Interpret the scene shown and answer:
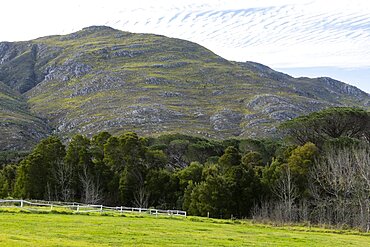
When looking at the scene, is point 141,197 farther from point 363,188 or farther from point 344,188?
point 363,188

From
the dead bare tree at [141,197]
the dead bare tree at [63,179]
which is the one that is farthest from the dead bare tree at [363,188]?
the dead bare tree at [63,179]

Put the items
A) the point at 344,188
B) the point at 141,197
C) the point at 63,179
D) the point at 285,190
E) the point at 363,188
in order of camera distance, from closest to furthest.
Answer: the point at 363,188 → the point at 344,188 → the point at 285,190 → the point at 141,197 → the point at 63,179

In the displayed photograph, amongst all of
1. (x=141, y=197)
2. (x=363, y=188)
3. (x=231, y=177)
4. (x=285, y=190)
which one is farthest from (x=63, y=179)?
(x=363, y=188)

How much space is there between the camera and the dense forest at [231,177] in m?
64.8

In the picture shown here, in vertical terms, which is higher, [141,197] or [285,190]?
[285,190]

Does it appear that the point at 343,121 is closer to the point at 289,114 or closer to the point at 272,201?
the point at 272,201

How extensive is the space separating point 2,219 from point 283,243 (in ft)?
64.5

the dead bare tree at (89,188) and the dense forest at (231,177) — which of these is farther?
the dead bare tree at (89,188)

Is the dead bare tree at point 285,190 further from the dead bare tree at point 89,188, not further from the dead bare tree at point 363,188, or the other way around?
the dead bare tree at point 89,188

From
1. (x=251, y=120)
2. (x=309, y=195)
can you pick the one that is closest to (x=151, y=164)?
(x=309, y=195)

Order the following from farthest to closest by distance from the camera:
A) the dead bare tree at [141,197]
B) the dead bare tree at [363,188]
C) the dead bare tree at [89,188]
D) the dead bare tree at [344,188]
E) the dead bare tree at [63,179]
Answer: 1. the dead bare tree at [63,179]
2. the dead bare tree at [141,197]
3. the dead bare tree at [89,188]
4. the dead bare tree at [344,188]
5. the dead bare tree at [363,188]

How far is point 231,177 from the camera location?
7262cm

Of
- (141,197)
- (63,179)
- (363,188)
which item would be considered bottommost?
(141,197)

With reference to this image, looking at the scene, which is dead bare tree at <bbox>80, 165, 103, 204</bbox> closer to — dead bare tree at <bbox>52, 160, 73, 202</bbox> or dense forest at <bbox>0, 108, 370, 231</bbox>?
dense forest at <bbox>0, 108, 370, 231</bbox>
